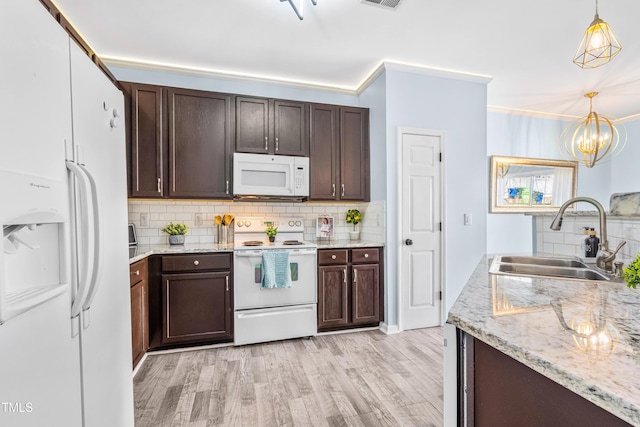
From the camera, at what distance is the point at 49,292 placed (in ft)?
2.79

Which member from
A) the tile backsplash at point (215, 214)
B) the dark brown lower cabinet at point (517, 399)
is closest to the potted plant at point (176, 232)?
the tile backsplash at point (215, 214)

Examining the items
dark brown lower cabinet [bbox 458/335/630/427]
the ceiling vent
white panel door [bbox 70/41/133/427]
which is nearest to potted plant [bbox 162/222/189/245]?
white panel door [bbox 70/41/133/427]

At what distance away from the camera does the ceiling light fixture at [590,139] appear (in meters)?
3.45

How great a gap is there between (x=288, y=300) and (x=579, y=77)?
401 centimetres

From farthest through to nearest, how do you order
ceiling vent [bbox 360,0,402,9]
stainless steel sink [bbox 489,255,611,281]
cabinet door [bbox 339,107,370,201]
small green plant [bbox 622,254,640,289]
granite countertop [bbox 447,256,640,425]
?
cabinet door [bbox 339,107,370,201], ceiling vent [bbox 360,0,402,9], stainless steel sink [bbox 489,255,611,281], small green plant [bbox 622,254,640,289], granite countertop [bbox 447,256,640,425]

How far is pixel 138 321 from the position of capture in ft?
7.60

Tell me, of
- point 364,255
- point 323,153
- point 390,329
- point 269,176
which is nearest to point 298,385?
point 390,329

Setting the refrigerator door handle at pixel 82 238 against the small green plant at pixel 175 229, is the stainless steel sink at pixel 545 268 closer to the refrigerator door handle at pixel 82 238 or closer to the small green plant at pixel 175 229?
the refrigerator door handle at pixel 82 238

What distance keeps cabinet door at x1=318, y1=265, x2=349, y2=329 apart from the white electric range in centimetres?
7

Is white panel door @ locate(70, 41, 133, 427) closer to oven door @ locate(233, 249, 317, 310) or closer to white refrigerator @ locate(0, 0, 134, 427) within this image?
white refrigerator @ locate(0, 0, 134, 427)

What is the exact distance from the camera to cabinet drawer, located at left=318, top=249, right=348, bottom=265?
3010 millimetres

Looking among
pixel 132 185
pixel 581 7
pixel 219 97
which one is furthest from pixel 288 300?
pixel 581 7

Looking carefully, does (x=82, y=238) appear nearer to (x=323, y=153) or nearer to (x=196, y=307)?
(x=196, y=307)

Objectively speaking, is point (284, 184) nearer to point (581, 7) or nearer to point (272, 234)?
point (272, 234)
